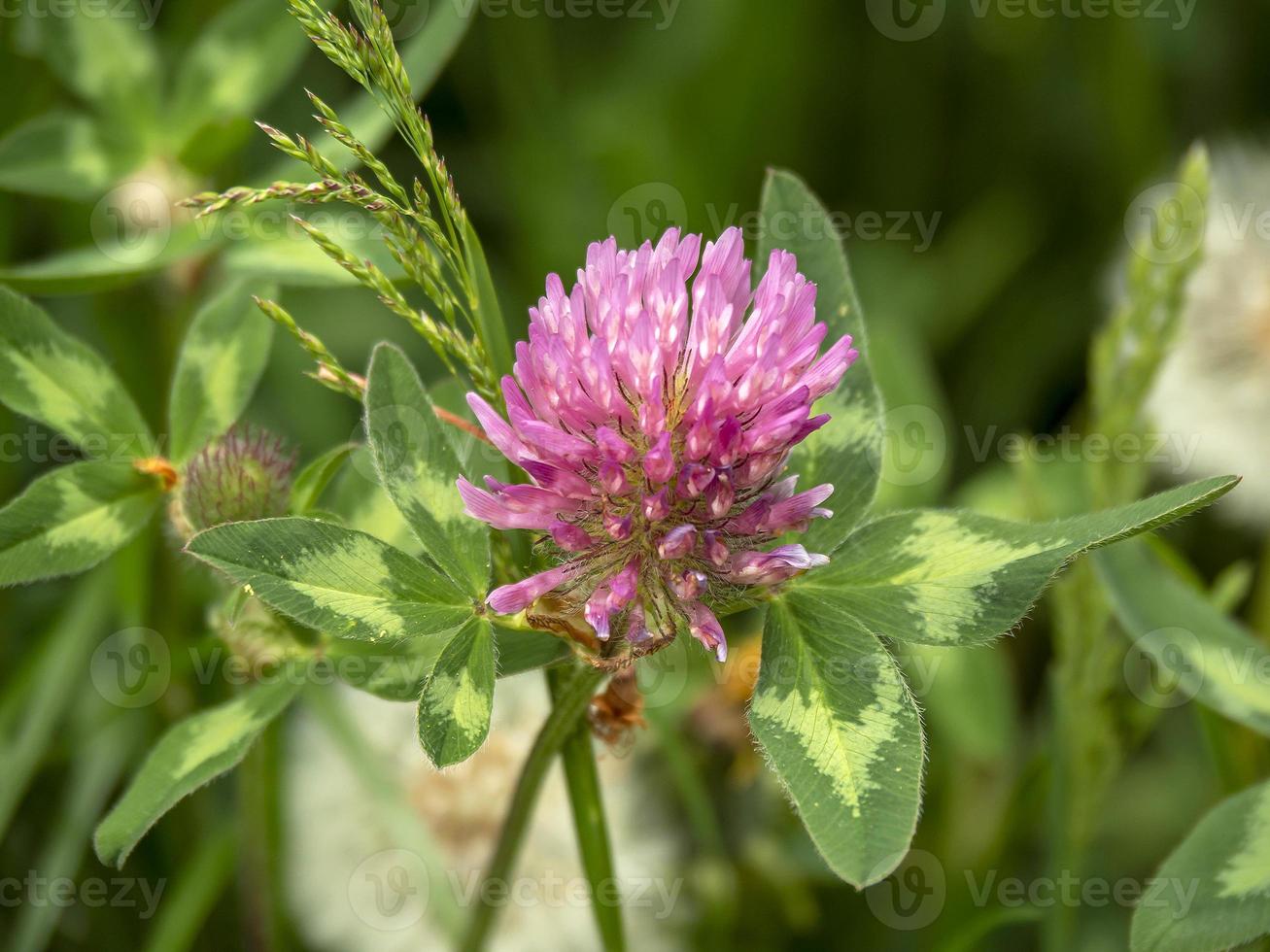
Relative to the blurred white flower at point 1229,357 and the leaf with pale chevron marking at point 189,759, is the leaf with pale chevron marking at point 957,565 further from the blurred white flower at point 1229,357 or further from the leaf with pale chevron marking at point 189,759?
the blurred white flower at point 1229,357

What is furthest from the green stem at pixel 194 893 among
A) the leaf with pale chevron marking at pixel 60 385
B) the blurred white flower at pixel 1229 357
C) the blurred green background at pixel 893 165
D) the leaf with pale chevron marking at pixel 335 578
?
the blurred white flower at pixel 1229 357

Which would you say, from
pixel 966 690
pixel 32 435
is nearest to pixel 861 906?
pixel 966 690

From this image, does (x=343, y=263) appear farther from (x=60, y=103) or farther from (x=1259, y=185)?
(x=1259, y=185)

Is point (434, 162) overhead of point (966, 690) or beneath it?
overhead

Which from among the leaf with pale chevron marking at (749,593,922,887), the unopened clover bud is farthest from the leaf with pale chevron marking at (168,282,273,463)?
A: the leaf with pale chevron marking at (749,593,922,887)

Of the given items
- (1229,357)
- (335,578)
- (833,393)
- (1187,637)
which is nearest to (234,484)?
(335,578)

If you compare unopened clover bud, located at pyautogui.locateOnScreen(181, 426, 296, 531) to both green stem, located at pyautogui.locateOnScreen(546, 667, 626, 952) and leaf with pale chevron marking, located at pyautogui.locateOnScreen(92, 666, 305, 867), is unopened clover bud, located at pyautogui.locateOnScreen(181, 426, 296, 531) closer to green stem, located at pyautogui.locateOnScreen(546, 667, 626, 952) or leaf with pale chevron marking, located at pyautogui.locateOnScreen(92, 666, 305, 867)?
leaf with pale chevron marking, located at pyautogui.locateOnScreen(92, 666, 305, 867)

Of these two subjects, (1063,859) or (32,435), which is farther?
(32,435)
